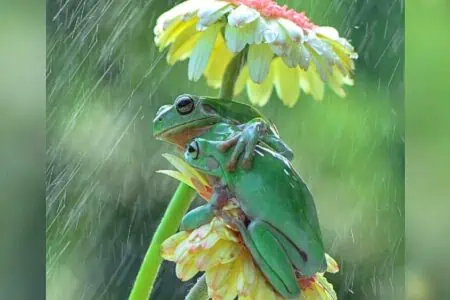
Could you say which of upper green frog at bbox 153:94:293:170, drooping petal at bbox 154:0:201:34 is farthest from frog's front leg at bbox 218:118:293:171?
drooping petal at bbox 154:0:201:34

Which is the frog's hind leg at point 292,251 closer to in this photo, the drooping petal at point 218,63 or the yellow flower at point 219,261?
the yellow flower at point 219,261

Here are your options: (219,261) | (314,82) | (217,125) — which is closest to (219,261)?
(219,261)

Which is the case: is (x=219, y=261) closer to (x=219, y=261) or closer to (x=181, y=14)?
(x=219, y=261)

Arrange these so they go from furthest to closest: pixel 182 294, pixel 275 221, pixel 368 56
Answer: pixel 368 56, pixel 182 294, pixel 275 221

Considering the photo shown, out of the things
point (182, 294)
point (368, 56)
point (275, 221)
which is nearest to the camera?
point (275, 221)

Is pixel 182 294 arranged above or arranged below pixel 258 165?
below
